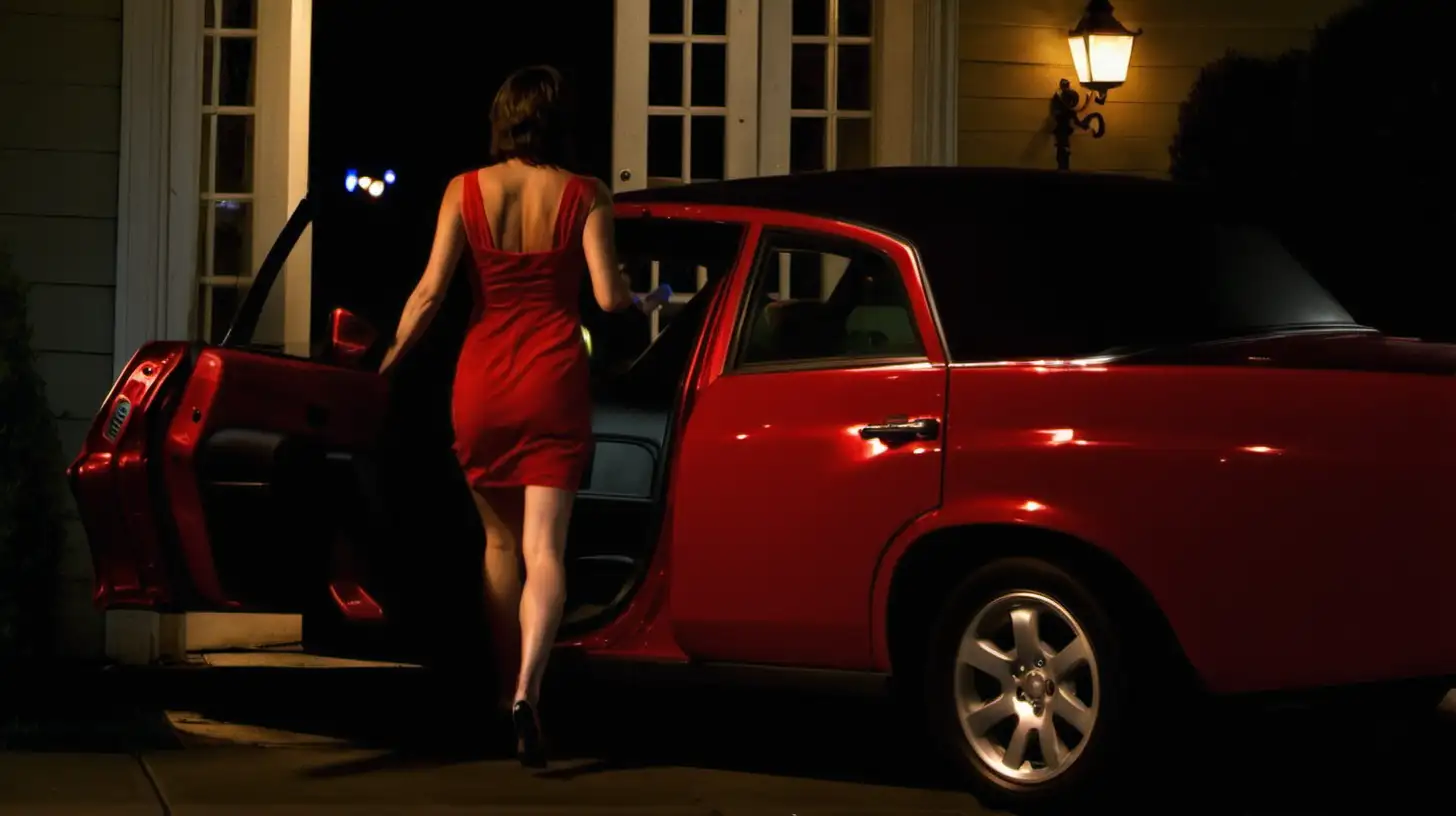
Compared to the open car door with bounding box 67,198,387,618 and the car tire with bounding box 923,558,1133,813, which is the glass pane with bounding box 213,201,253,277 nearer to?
the open car door with bounding box 67,198,387,618

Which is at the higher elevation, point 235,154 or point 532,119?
point 235,154

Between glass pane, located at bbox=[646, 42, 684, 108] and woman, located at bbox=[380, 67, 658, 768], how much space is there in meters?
3.61

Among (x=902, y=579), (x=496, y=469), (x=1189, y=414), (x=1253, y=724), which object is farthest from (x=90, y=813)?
(x=1253, y=724)

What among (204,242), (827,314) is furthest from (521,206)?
(204,242)

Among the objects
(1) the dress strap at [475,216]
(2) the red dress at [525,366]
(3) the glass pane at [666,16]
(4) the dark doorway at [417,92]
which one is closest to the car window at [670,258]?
(2) the red dress at [525,366]

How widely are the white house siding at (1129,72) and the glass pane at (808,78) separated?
67cm

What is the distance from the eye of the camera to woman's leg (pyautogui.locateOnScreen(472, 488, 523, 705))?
6676 millimetres

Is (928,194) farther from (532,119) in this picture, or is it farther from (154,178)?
(154,178)

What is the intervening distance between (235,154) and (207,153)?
0.12 m

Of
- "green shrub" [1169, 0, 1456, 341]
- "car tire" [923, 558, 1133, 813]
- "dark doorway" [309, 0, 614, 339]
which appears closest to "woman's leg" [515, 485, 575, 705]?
"car tire" [923, 558, 1133, 813]

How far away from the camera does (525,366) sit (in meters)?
6.55

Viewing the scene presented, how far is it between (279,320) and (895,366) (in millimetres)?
4198

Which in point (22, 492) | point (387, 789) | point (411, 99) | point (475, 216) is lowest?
point (387, 789)

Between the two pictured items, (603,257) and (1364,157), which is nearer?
(603,257)
